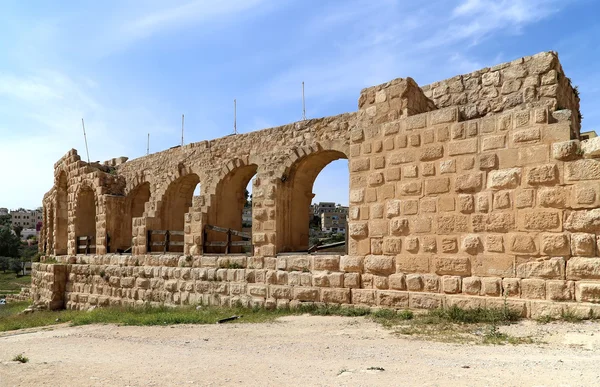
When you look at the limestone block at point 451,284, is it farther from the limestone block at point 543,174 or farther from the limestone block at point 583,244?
the limestone block at point 543,174

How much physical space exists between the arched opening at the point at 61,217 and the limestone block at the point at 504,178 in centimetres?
1606

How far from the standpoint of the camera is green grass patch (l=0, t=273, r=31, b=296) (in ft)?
109

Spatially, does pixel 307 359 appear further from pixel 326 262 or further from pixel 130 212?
pixel 130 212

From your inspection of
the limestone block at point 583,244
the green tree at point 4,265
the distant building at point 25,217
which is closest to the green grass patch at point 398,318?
the limestone block at point 583,244

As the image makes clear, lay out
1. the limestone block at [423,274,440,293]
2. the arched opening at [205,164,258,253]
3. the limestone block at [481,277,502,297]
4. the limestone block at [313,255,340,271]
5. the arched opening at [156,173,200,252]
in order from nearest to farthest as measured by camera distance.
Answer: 1. the limestone block at [481,277,502,297]
2. the limestone block at [423,274,440,293]
3. the limestone block at [313,255,340,271]
4. the arched opening at [205,164,258,253]
5. the arched opening at [156,173,200,252]

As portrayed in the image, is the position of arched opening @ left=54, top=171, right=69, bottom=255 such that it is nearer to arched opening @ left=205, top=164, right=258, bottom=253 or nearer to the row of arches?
the row of arches

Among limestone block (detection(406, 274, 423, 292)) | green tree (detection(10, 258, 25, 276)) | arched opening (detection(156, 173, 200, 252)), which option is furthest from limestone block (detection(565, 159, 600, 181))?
green tree (detection(10, 258, 25, 276))

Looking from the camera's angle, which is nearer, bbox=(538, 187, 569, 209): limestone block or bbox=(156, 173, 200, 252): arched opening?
bbox=(538, 187, 569, 209): limestone block

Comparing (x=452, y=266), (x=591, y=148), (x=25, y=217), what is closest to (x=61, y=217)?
(x=452, y=266)

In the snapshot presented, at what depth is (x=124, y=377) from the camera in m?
4.30

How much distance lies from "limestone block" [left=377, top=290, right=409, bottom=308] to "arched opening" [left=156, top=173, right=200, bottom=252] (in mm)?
7183

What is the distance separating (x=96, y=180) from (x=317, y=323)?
11.0m

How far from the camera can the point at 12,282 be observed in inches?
1529

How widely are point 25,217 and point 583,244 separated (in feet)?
457
